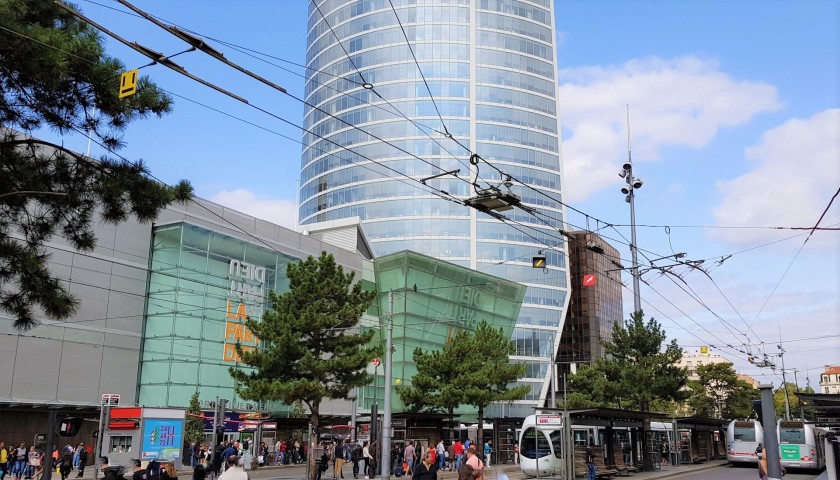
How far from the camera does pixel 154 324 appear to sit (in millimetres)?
40469

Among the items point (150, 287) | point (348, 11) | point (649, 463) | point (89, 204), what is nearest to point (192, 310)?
point (150, 287)

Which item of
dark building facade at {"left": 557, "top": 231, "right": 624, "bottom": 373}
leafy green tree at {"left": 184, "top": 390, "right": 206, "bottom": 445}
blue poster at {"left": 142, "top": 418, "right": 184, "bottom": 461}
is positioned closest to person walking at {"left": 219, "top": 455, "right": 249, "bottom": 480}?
blue poster at {"left": 142, "top": 418, "right": 184, "bottom": 461}

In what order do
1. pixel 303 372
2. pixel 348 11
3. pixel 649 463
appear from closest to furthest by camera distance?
pixel 303 372, pixel 649 463, pixel 348 11

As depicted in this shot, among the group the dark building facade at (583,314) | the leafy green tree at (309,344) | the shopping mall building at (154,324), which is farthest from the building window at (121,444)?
the dark building facade at (583,314)

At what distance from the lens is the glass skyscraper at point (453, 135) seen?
90938mm

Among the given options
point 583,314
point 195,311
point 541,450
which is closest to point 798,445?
point 541,450

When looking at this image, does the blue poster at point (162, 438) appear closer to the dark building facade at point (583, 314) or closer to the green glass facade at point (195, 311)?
the green glass facade at point (195, 311)

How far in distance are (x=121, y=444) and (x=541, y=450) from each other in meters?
16.7

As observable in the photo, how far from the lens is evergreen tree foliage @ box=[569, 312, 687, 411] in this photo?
40781 mm

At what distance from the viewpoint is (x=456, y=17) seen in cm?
9688

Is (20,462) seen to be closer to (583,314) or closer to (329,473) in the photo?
(329,473)

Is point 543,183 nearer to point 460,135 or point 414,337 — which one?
point 460,135

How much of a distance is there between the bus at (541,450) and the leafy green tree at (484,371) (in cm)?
622

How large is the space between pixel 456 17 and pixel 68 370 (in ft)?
245
